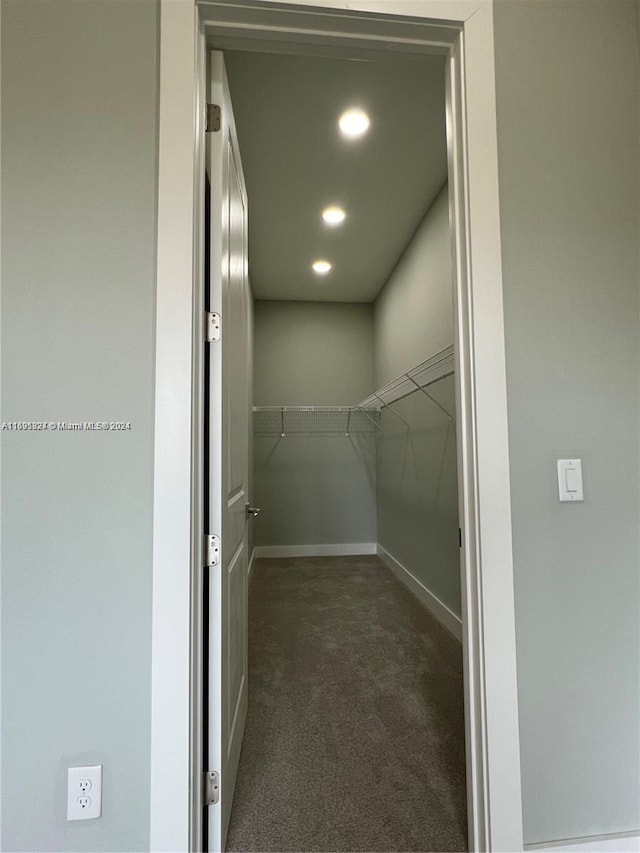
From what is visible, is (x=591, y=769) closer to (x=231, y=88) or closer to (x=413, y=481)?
(x=413, y=481)

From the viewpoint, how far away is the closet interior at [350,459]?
1.49 metres

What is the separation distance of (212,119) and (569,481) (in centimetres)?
145

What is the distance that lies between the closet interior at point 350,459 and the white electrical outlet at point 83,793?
1.69 ft

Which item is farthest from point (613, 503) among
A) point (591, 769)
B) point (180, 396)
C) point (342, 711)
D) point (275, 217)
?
point (275, 217)

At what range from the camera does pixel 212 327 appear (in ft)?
3.81

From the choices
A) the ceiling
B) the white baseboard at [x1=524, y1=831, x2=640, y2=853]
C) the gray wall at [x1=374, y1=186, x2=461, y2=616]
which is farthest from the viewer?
the gray wall at [x1=374, y1=186, x2=461, y2=616]

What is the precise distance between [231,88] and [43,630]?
2199 mm

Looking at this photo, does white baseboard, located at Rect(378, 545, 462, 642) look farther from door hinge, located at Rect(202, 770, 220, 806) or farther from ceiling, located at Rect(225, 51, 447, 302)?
ceiling, located at Rect(225, 51, 447, 302)

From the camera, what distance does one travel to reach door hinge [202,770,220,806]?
1.10m

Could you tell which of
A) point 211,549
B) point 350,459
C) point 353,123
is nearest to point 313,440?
point 350,459

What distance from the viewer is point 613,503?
1168mm

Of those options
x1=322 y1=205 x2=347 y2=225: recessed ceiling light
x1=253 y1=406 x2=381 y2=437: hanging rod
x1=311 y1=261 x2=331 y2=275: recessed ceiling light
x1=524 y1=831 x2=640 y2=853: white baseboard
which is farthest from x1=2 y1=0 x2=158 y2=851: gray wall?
x1=253 y1=406 x2=381 y2=437: hanging rod

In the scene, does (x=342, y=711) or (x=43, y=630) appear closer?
(x=43, y=630)

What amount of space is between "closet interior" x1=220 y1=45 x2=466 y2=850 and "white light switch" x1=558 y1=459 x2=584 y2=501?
0.87 meters
